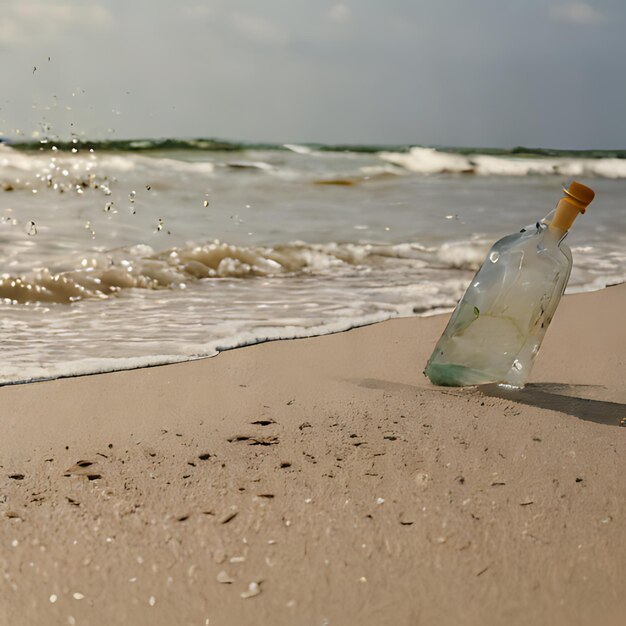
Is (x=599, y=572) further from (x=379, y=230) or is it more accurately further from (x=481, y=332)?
(x=379, y=230)

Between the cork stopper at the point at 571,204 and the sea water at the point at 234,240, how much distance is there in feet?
3.25

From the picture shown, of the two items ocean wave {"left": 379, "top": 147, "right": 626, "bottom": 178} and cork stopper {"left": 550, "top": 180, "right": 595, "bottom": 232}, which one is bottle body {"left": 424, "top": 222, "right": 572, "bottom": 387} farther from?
ocean wave {"left": 379, "top": 147, "right": 626, "bottom": 178}

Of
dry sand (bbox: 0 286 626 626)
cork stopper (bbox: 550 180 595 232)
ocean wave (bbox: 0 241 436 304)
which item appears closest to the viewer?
dry sand (bbox: 0 286 626 626)

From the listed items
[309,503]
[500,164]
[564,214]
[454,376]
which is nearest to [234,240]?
[454,376]

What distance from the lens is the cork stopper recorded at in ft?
5.18

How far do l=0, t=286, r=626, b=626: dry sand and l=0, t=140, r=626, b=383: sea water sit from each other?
51cm

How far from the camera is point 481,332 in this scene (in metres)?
1.83

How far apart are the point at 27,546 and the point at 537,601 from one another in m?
0.70

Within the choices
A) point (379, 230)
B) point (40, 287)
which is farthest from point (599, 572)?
point (379, 230)

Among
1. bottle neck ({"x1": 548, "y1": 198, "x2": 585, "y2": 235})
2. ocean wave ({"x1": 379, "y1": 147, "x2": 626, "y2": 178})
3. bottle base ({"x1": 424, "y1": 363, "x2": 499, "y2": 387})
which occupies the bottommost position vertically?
bottle base ({"x1": 424, "y1": 363, "x2": 499, "y2": 387})

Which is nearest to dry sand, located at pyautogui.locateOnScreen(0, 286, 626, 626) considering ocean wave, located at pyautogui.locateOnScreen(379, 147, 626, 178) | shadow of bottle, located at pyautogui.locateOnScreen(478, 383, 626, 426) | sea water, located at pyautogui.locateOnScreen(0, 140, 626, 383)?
shadow of bottle, located at pyautogui.locateOnScreen(478, 383, 626, 426)

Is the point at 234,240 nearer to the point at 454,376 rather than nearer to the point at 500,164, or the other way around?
the point at 454,376

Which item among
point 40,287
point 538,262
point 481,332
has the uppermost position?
point 538,262

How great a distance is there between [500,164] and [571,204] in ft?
31.3
